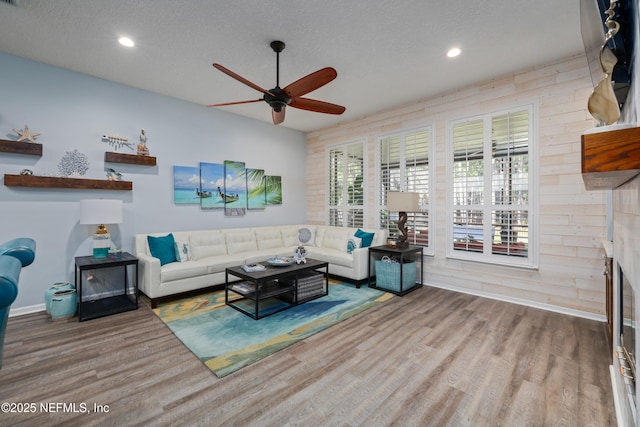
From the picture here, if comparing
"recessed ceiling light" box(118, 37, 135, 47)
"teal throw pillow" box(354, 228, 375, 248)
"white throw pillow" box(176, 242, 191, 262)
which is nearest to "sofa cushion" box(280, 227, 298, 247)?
"teal throw pillow" box(354, 228, 375, 248)

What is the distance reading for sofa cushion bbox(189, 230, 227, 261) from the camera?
443 cm

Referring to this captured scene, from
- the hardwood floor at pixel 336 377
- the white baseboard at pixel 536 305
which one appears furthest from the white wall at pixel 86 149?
the white baseboard at pixel 536 305

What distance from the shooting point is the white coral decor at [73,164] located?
→ 3.65m

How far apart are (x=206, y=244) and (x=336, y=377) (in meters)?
3.16

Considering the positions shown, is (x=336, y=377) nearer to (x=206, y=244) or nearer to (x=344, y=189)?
(x=206, y=244)

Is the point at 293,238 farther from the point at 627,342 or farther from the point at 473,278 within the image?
Answer: the point at 627,342

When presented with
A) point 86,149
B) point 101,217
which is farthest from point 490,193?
point 86,149

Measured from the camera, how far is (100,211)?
3.49m

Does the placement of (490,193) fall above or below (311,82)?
below

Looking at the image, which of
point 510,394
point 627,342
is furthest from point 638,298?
point 510,394

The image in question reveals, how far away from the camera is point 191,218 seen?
15.8 ft

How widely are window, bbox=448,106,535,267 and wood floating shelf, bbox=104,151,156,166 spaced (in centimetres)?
441

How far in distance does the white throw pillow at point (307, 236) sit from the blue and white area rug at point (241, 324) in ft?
5.17

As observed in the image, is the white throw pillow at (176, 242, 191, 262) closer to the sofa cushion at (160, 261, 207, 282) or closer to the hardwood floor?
the sofa cushion at (160, 261, 207, 282)
